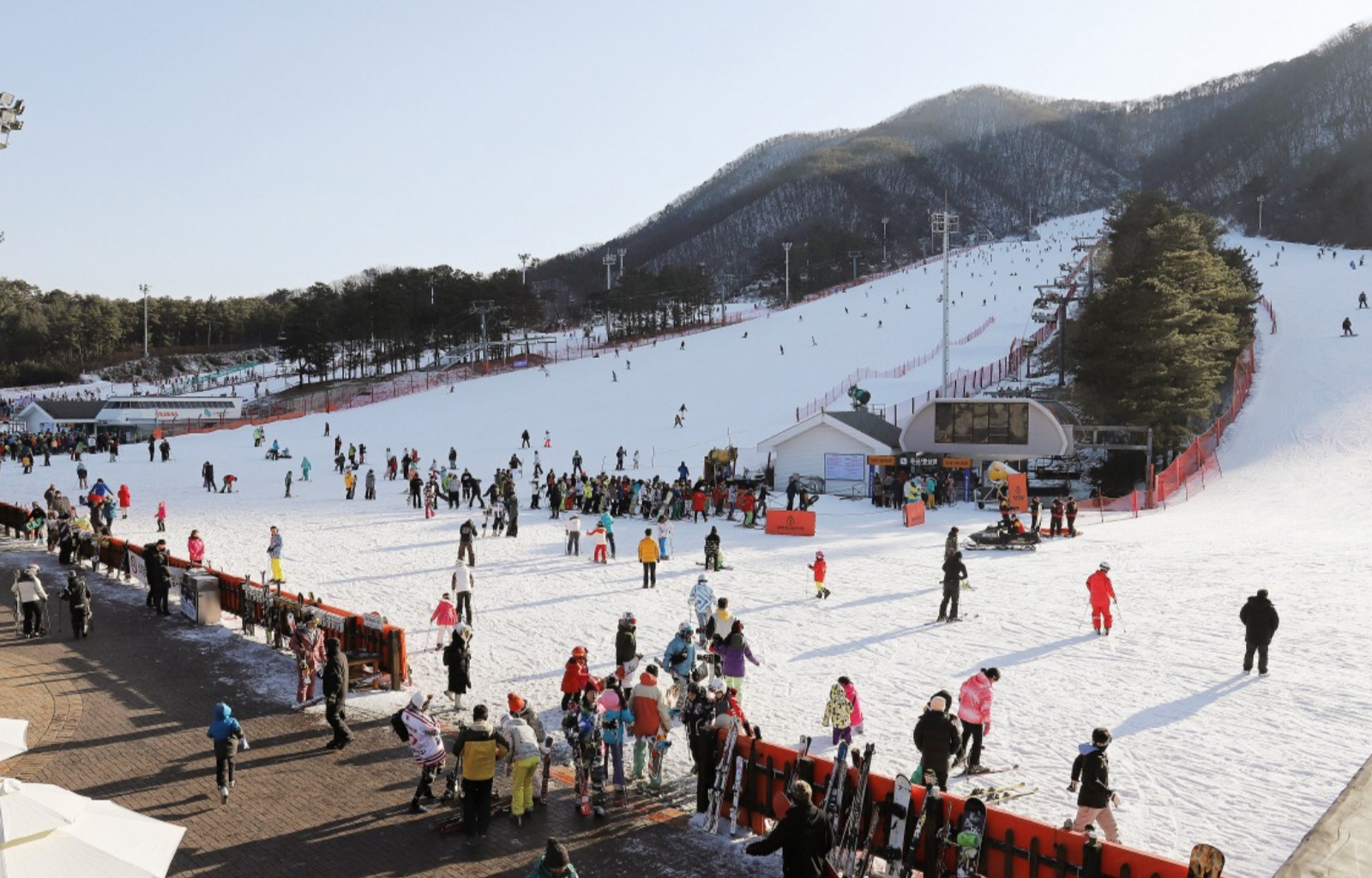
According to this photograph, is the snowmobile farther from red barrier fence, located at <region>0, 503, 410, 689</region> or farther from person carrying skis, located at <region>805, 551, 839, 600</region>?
red barrier fence, located at <region>0, 503, 410, 689</region>

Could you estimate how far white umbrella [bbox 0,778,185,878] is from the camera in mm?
5020

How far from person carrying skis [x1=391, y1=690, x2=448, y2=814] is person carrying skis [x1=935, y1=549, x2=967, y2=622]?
922 cm

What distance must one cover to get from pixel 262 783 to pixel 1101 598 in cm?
1175

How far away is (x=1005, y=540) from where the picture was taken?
22.5 meters

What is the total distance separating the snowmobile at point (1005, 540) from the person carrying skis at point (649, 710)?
15.0m

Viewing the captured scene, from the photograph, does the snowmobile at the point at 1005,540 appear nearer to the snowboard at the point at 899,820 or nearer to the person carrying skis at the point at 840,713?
the person carrying skis at the point at 840,713

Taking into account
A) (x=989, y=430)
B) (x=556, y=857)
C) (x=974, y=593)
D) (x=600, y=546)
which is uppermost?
(x=989, y=430)

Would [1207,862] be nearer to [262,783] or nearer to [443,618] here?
[262,783]

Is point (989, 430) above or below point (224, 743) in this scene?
above

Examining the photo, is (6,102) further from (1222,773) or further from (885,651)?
(1222,773)

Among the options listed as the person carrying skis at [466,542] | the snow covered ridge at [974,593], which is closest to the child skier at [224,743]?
the snow covered ridge at [974,593]

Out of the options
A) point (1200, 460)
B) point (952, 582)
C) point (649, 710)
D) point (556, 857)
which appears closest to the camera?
point (556, 857)

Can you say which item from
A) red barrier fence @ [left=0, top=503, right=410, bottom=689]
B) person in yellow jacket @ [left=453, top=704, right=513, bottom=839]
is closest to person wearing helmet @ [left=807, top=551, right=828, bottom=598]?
red barrier fence @ [left=0, top=503, right=410, bottom=689]

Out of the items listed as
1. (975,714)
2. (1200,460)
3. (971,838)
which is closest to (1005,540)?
(1200,460)
